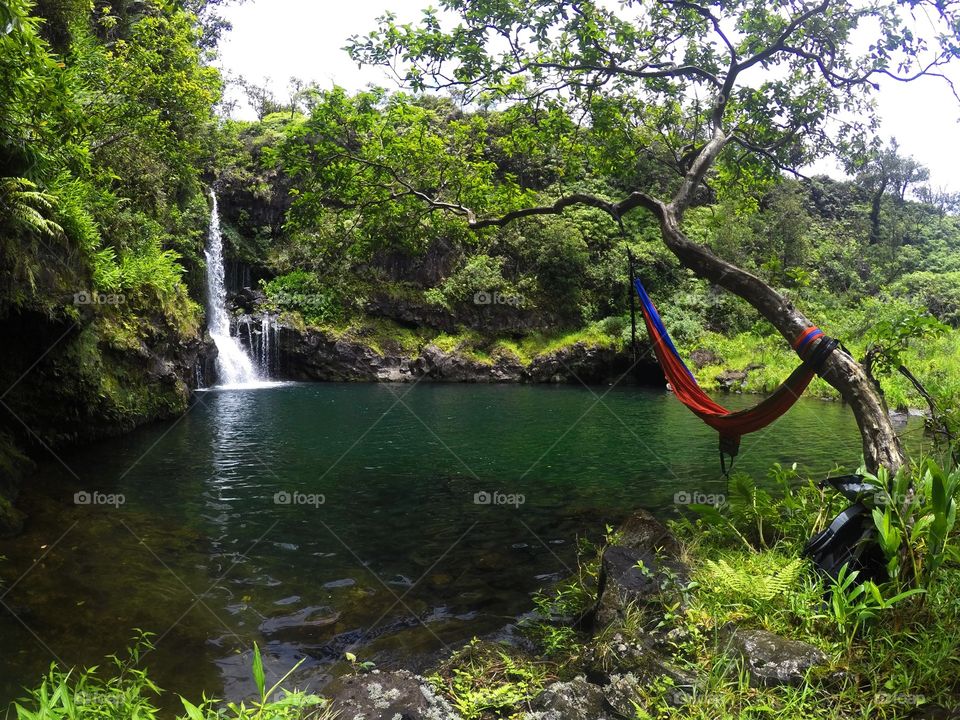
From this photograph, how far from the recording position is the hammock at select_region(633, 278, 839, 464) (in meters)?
4.62

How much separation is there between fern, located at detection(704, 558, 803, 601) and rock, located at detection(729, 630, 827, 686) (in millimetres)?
353

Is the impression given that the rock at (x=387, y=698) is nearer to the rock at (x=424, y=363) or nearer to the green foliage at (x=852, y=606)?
the green foliage at (x=852, y=606)

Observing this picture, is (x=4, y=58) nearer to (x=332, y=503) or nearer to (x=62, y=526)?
(x=62, y=526)

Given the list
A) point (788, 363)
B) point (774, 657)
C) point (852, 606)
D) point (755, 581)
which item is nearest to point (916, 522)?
point (852, 606)

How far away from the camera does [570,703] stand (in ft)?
10.5

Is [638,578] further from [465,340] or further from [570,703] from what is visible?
[465,340]

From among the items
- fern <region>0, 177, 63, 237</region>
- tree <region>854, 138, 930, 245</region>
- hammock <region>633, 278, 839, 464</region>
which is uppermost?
tree <region>854, 138, 930, 245</region>

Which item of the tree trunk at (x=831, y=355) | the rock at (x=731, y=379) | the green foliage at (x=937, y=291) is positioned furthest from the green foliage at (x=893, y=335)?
the green foliage at (x=937, y=291)

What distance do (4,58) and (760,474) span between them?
35.3 ft

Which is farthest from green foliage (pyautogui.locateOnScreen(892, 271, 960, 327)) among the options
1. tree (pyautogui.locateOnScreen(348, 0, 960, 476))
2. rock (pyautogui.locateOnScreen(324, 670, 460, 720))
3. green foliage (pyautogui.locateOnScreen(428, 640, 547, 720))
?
rock (pyautogui.locateOnScreen(324, 670, 460, 720))

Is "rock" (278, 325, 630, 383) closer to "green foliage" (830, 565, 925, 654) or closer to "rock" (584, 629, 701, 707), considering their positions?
"rock" (584, 629, 701, 707)

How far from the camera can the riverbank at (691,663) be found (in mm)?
2928

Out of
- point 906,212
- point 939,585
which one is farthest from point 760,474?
point 906,212

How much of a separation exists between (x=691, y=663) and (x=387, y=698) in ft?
5.43
